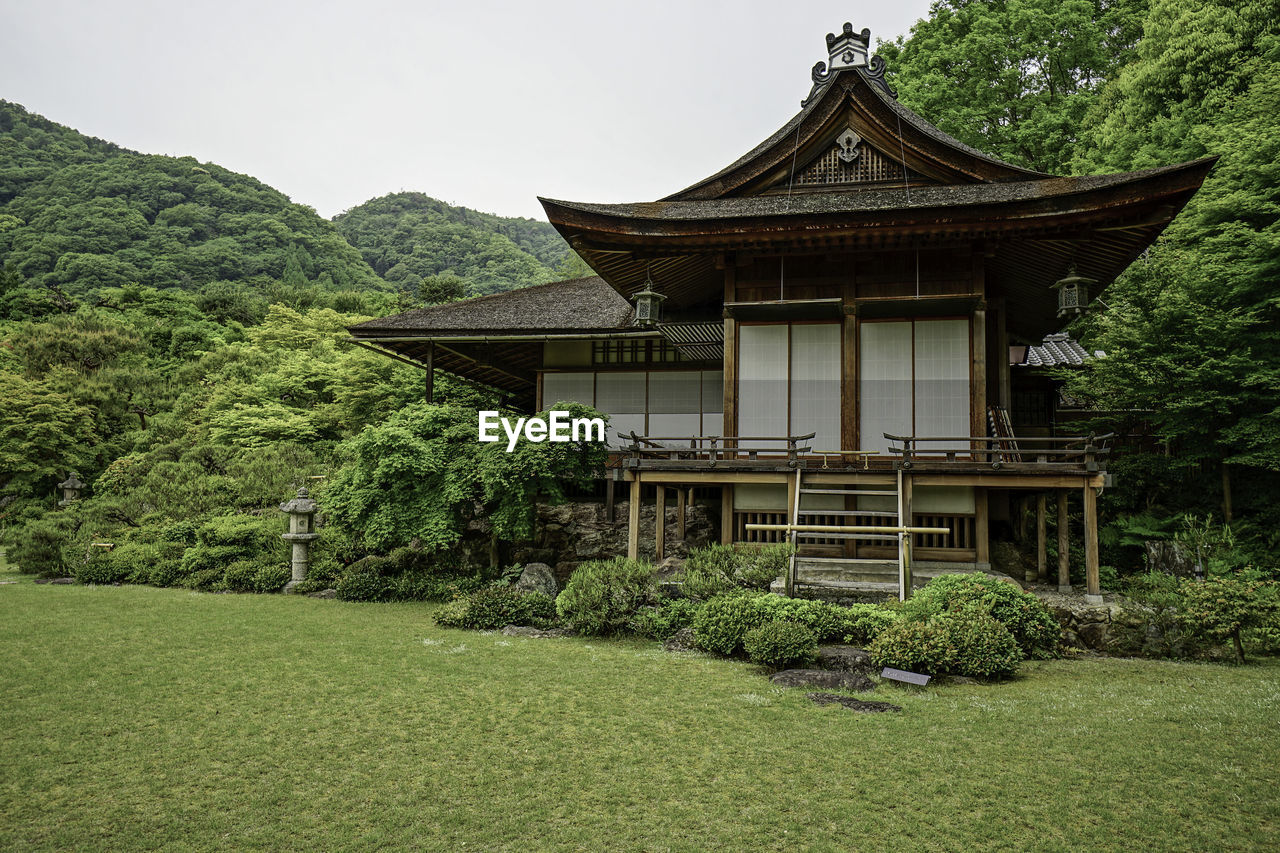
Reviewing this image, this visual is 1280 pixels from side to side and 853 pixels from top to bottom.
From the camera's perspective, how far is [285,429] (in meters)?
23.6

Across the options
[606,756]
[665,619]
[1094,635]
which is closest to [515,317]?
[665,619]

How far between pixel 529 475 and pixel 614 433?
13.9 ft

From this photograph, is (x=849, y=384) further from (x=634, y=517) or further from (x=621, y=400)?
(x=621, y=400)

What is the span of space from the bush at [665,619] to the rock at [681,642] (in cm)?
13

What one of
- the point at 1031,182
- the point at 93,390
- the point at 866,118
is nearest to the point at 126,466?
the point at 93,390

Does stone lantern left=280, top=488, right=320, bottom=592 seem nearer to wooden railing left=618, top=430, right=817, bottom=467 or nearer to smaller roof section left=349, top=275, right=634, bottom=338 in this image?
smaller roof section left=349, top=275, right=634, bottom=338

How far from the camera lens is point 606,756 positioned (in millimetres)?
6105

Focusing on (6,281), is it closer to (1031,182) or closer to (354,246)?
(354,246)

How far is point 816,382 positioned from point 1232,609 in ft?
22.5

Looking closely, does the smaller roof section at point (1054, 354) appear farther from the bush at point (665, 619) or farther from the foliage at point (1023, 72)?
the bush at point (665, 619)

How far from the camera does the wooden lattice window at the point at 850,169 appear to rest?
14.1 metres


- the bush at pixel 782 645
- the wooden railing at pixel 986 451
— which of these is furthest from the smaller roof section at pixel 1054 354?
the bush at pixel 782 645

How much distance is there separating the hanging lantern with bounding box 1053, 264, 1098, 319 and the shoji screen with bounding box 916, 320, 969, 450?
154 cm

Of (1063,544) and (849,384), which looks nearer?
(1063,544)
